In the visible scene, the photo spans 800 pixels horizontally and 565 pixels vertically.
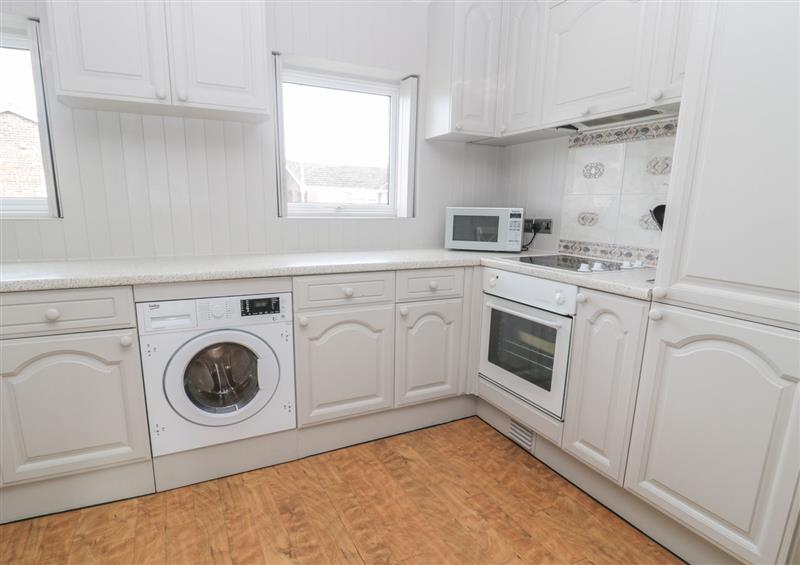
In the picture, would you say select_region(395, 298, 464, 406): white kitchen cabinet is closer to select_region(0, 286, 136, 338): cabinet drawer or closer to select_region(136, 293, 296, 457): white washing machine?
select_region(136, 293, 296, 457): white washing machine

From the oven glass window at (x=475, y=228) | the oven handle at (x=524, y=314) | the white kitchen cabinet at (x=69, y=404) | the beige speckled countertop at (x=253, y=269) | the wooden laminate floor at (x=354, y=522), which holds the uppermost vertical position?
the oven glass window at (x=475, y=228)

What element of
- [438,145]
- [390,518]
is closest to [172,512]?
[390,518]

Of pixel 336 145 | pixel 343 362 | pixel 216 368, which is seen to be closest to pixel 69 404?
pixel 216 368

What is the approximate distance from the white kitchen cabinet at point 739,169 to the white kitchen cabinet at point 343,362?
123 centimetres

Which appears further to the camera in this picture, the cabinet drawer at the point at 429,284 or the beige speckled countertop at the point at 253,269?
the cabinet drawer at the point at 429,284

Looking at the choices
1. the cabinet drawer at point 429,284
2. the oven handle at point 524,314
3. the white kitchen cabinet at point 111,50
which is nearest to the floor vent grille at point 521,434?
the oven handle at point 524,314

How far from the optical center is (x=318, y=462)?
1.94 m

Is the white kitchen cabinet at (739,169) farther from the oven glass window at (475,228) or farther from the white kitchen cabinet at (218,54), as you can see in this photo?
the white kitchen cabinet at (218,54)

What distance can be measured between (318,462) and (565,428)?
3.64 feet

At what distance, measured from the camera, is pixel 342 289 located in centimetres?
188

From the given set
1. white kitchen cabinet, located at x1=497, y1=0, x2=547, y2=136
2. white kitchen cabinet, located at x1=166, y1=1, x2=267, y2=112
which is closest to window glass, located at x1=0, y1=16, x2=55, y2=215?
white kitchen cabinet, located at x1=166, y1=1, x2=267, y2=112

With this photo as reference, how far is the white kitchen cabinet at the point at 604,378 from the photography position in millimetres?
1477

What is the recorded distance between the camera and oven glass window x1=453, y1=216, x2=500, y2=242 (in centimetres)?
239

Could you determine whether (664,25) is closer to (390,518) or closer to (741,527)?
(741,527)
